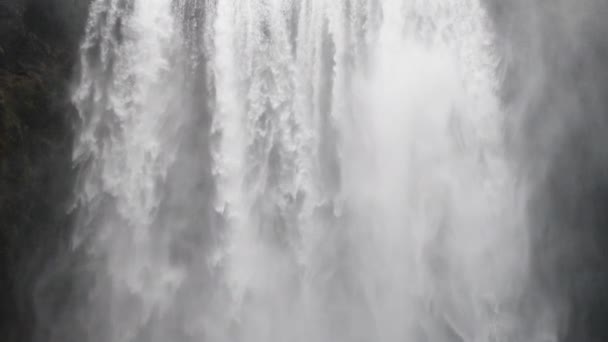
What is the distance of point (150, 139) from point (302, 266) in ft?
16.1

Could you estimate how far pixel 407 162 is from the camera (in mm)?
13117

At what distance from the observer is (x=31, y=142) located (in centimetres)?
1145

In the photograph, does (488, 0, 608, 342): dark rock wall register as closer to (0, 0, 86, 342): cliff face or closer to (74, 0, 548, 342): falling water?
(74, 0, 548, 342): falling water

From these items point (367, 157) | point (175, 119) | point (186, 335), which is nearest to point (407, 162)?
point (367, 157)

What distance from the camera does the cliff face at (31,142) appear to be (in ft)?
35.8

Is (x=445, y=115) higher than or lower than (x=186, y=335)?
higher

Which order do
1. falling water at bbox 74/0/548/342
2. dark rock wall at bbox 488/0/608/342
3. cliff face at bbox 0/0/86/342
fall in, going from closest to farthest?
cliff face at bbox 0/0/86/342, falling water at bbox 74/0/548/342, dark rock wall at bbox 488/0/608/342

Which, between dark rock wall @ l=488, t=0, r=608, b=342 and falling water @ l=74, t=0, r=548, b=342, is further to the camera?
dark rock wall @ l=488, t=0, r=608, b=342

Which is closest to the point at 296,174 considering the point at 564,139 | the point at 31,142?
the point at 31,142

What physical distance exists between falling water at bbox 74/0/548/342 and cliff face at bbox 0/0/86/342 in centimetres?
46

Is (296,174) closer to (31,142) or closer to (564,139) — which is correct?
(31,142)

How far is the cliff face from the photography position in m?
10.9

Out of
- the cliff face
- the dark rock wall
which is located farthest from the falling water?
the dark rock wall

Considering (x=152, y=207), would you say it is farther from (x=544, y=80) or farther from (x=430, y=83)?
(x=544, y=80)
